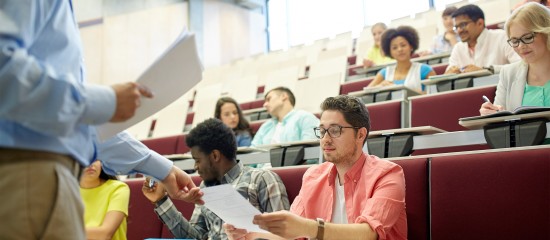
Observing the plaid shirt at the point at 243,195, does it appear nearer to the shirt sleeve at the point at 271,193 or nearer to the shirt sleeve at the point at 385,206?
the shirt sleeve at the point at 271,193

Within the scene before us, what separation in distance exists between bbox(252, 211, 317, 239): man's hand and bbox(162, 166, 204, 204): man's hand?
9 centimetres

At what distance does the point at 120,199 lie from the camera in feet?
4.46

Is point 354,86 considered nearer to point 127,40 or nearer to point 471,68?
point 471,68

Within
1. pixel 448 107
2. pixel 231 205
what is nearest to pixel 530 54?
pixel 448 107

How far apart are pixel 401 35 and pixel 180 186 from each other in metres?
1.80

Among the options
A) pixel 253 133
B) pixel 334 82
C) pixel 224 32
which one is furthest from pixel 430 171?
pixel 224 32

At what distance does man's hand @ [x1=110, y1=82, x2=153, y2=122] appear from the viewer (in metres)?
0.46

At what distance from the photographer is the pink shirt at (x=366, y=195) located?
0.85 meters

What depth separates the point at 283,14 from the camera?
20.4ft

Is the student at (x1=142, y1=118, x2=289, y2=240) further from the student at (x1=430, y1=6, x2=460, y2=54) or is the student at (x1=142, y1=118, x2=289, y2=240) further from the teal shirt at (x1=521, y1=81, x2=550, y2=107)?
the student at (x1=430, y1=6, x2=460, y2=54)

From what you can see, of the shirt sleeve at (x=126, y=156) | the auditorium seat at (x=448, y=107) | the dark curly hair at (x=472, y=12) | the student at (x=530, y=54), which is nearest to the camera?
the shirt sleeve at (x=126, y=156)

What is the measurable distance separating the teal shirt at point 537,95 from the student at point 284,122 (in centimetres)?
78

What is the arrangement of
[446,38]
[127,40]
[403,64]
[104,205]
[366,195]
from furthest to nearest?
1. [127,40]
2. [446,38]
3. [403,64]
4. [104,205]
5. [366,195]

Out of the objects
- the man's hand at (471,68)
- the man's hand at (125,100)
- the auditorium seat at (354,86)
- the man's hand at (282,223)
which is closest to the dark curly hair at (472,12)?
the man's hand at (471,68)
